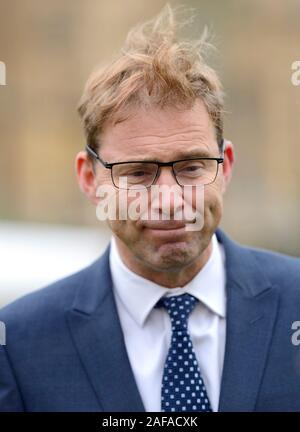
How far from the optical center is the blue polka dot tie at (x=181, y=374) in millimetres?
2541

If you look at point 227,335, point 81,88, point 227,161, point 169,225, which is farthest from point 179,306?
point 81,88

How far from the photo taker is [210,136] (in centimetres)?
272

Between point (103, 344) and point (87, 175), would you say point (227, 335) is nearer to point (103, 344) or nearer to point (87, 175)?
point (103, 344)

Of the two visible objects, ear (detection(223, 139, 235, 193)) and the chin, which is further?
ear (detection(223, 139, 235, 193))

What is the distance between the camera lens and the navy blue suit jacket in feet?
8.42

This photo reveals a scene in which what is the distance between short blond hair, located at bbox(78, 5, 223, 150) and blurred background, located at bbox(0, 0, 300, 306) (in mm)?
7022

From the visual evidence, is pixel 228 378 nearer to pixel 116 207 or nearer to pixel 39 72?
pixel 116 207

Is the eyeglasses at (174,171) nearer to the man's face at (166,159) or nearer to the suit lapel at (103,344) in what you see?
the man's face at (166,159)

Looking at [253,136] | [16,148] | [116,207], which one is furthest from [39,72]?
[116,207]

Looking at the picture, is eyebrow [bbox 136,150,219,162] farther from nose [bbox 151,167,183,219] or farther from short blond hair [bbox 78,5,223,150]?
short blond hair [bbox 78,5,223,150]

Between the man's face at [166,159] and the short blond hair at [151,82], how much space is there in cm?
4

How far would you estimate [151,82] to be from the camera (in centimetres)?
266

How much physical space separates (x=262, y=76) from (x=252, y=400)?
875 cm

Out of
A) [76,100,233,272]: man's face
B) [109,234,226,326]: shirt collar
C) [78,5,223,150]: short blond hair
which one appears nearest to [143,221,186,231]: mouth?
[76,100,233,272]: man's face
